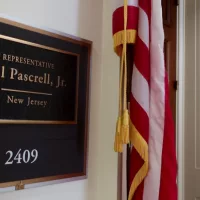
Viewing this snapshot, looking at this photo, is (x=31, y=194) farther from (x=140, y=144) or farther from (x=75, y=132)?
(x=140, y=144)

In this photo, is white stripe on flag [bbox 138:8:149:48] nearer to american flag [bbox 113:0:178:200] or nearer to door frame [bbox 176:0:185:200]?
american flag [bbox 113:0:178:200]

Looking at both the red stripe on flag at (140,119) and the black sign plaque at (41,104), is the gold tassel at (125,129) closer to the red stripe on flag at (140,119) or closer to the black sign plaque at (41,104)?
the red stripe on flag at (140,119)

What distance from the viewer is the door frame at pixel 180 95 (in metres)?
1.94

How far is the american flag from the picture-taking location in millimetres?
1034

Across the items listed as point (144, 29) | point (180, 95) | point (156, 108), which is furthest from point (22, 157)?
point (180, 95)

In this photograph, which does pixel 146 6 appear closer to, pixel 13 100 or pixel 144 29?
pixel 144 29

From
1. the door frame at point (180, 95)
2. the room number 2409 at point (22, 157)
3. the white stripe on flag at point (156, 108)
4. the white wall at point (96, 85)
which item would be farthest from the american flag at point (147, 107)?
the door frame at point (180, 95)

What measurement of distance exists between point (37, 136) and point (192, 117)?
1330 millimetres

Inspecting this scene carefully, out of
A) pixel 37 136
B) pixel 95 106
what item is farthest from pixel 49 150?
pixel 95 106

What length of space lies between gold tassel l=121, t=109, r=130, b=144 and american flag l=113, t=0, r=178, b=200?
0.05 ft

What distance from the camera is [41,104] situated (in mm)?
1064

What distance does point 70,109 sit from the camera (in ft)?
3.79

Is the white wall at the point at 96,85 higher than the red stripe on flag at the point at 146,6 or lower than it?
lower

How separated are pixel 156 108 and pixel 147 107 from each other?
4cm
